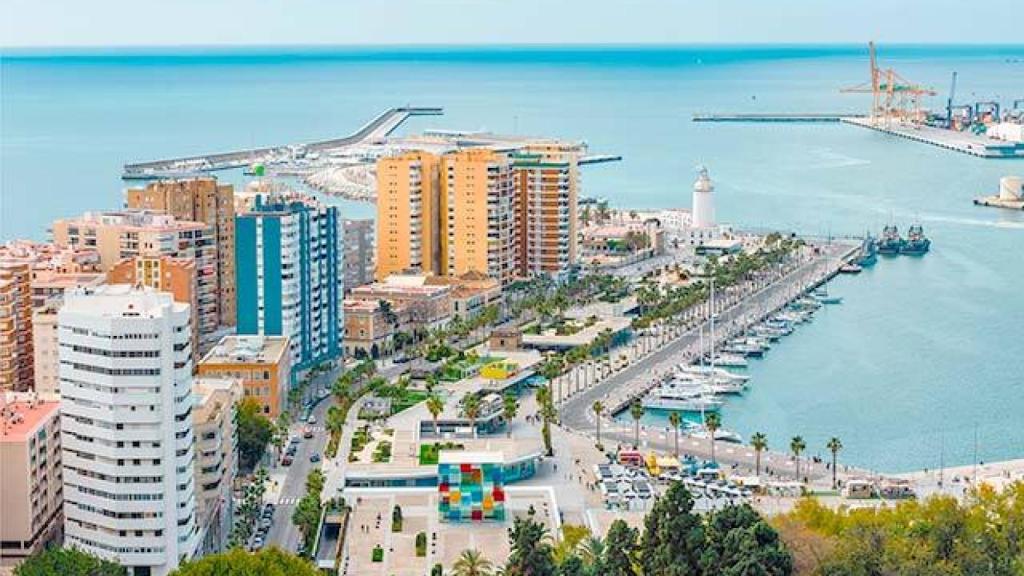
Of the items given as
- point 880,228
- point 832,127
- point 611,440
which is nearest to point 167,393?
point 611,440

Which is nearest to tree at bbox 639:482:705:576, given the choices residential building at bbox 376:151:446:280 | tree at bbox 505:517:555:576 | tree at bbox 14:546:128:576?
tree at bbox 505:517:555:576

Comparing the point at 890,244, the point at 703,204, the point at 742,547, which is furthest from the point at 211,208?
the point at 890,244

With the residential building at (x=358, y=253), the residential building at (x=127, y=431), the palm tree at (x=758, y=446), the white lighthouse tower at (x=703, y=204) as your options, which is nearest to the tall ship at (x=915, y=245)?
the white lighthouse tower at (x=703, y=204)

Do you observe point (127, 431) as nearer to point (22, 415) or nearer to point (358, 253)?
point (22, 415)

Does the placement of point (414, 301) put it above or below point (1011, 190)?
below

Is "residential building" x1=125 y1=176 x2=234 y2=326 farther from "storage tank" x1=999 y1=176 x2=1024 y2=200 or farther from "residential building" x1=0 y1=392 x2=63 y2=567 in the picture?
"storage tank" x1=999 y1=176 x2=1024 y2=200

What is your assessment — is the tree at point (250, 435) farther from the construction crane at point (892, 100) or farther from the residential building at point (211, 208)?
the construction crane at point (892, 100)

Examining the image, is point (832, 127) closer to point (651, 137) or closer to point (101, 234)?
point (651, 137)
